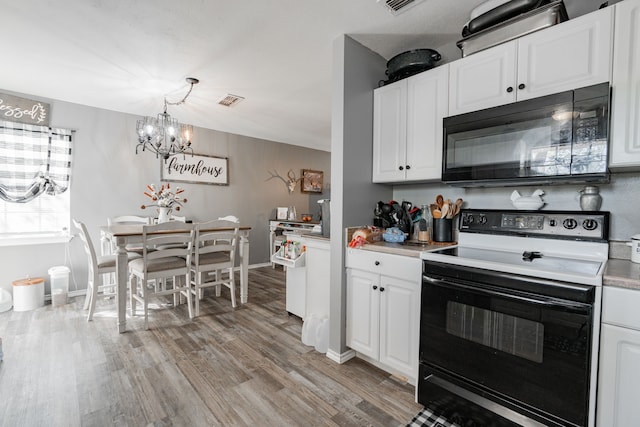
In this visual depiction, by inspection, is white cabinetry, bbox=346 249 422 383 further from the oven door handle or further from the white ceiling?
the white ceiling

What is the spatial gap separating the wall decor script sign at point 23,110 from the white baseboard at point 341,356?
4038mm

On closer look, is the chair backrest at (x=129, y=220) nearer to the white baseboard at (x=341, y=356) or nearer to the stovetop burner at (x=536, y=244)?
the white baseboard at (x=341, y=356)

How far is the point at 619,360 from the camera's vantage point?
3.56 feet

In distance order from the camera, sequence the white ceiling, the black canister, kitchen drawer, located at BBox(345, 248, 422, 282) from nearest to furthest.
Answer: kitchen drawer, located at BBox(345, 248, 422, 282), the white ceiling, the black canister

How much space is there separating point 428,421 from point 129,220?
3920mm

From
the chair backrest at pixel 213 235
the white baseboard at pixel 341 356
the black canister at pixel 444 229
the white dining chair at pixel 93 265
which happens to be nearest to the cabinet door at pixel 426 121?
the black canister at pixel 444 229

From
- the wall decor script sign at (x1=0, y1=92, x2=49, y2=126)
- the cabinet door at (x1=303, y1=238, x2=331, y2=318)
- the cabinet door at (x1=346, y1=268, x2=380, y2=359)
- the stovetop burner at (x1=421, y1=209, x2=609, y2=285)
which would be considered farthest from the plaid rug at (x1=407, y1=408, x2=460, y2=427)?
the wall decor script sign at (x1=0, y1=92, x2=49, y2=126)


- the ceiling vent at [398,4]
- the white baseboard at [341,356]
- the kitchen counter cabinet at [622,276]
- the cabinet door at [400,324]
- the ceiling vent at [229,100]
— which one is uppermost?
the ceiling vent at [398,4]

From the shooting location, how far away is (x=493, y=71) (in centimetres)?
165

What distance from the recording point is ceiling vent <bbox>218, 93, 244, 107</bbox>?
3274 millimetres

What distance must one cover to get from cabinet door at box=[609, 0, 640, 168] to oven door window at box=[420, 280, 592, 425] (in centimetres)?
76

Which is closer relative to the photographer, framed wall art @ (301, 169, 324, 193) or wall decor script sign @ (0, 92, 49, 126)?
wall decor script sign @ (0, 92, 49, 126)

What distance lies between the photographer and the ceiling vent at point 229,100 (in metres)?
3.27

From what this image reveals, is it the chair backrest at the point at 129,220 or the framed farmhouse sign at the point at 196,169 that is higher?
the framed farmhouse sign at the point at 196,169
